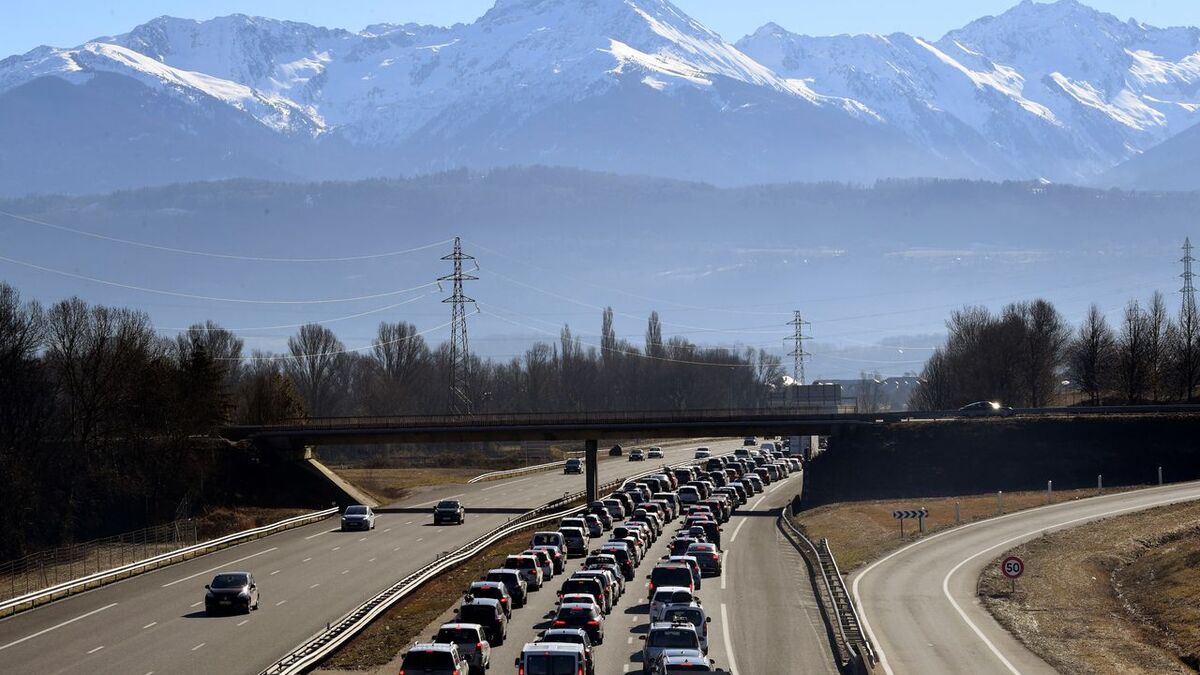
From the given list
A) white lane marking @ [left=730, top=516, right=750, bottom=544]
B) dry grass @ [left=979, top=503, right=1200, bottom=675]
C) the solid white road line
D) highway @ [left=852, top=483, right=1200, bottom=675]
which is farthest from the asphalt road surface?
the solid white road line

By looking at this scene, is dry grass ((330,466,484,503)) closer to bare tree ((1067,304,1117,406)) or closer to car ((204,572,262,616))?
car ((204,572,262,616))

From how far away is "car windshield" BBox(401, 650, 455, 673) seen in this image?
37.6 metres

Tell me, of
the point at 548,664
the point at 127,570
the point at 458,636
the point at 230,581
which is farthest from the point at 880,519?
the point at 548,664

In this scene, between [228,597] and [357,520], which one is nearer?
[228,597]

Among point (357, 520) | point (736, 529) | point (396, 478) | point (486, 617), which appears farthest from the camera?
point (396, 478)

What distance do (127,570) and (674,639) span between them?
33.4m

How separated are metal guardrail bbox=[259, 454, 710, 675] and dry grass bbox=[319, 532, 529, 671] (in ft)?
0.87

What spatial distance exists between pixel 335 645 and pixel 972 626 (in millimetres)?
19634

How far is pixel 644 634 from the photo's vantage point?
49.2 metres

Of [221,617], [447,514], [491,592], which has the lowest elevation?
[221,617]

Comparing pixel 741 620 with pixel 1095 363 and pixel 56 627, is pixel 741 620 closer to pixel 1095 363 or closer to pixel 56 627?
pixel 56 627

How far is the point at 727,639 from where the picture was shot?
4781 centimetres

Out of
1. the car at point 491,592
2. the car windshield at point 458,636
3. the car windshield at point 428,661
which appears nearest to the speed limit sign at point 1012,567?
the car at point 491,592

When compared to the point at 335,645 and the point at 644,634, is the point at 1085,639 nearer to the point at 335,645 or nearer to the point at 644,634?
the point at 644,634
